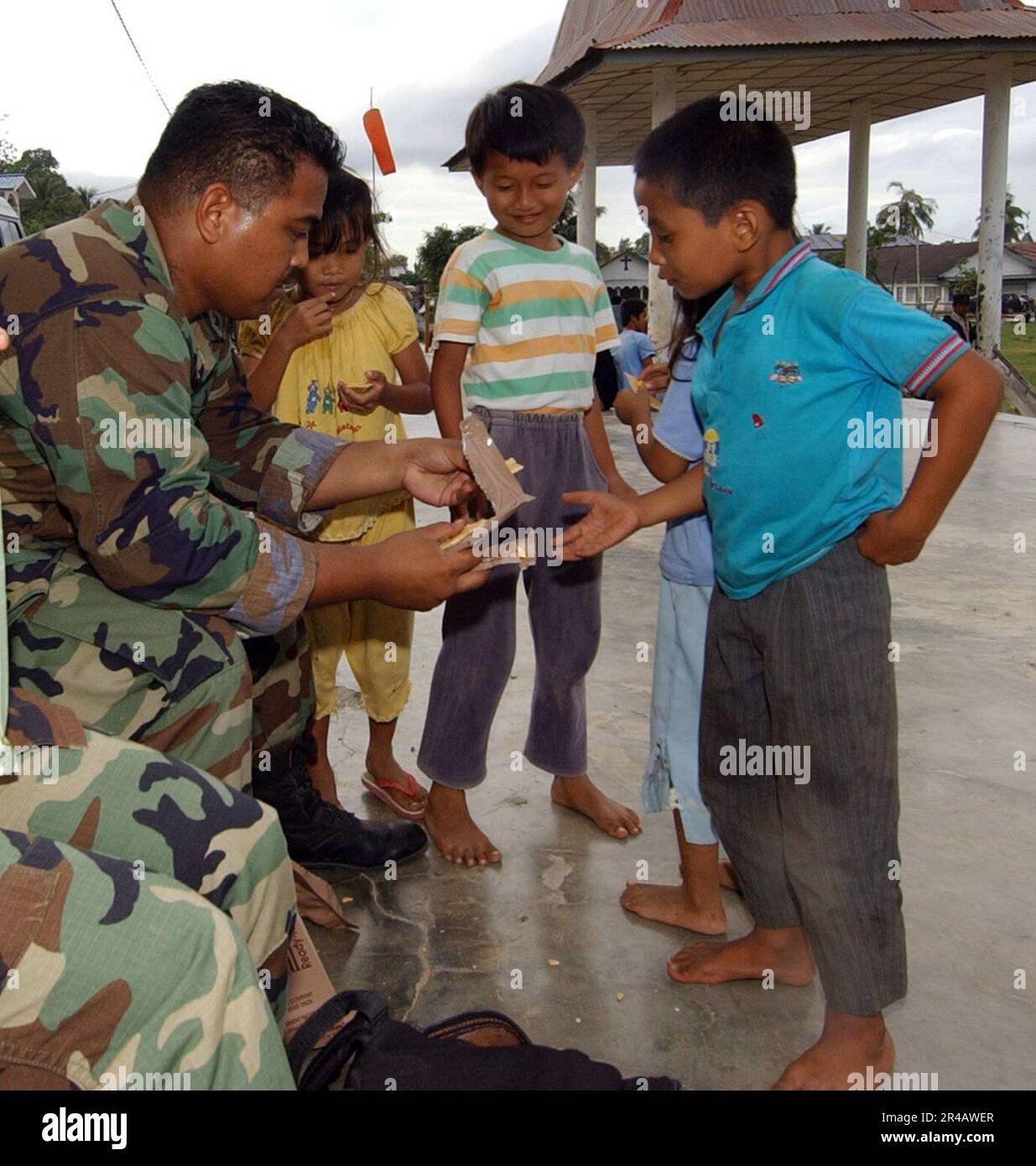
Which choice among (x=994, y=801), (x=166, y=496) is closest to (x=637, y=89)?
(x=994, y=801)

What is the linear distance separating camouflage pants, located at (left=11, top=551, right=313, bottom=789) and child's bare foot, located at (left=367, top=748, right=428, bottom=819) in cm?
118

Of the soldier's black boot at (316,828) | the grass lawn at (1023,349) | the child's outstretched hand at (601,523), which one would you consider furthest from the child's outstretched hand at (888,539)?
the grass lawn at (1023,349)

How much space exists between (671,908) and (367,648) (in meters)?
1.08

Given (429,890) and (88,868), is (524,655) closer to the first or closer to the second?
(429,890)

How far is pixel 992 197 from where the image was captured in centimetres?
1551

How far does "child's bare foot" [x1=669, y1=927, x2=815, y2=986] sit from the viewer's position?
7.39 ft

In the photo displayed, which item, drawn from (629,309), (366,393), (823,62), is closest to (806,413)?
(366,393)

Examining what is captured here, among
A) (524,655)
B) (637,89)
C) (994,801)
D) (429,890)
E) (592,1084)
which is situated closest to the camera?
(592,1084)

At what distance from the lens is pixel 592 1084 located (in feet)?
5.15

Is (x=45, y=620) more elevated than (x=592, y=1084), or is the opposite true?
(x=45, y=620)

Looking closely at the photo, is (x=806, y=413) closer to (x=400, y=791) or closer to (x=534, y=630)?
(x=534, y=630)

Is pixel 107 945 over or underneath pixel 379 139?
underneath

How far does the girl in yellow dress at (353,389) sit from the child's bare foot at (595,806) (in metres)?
0.38
